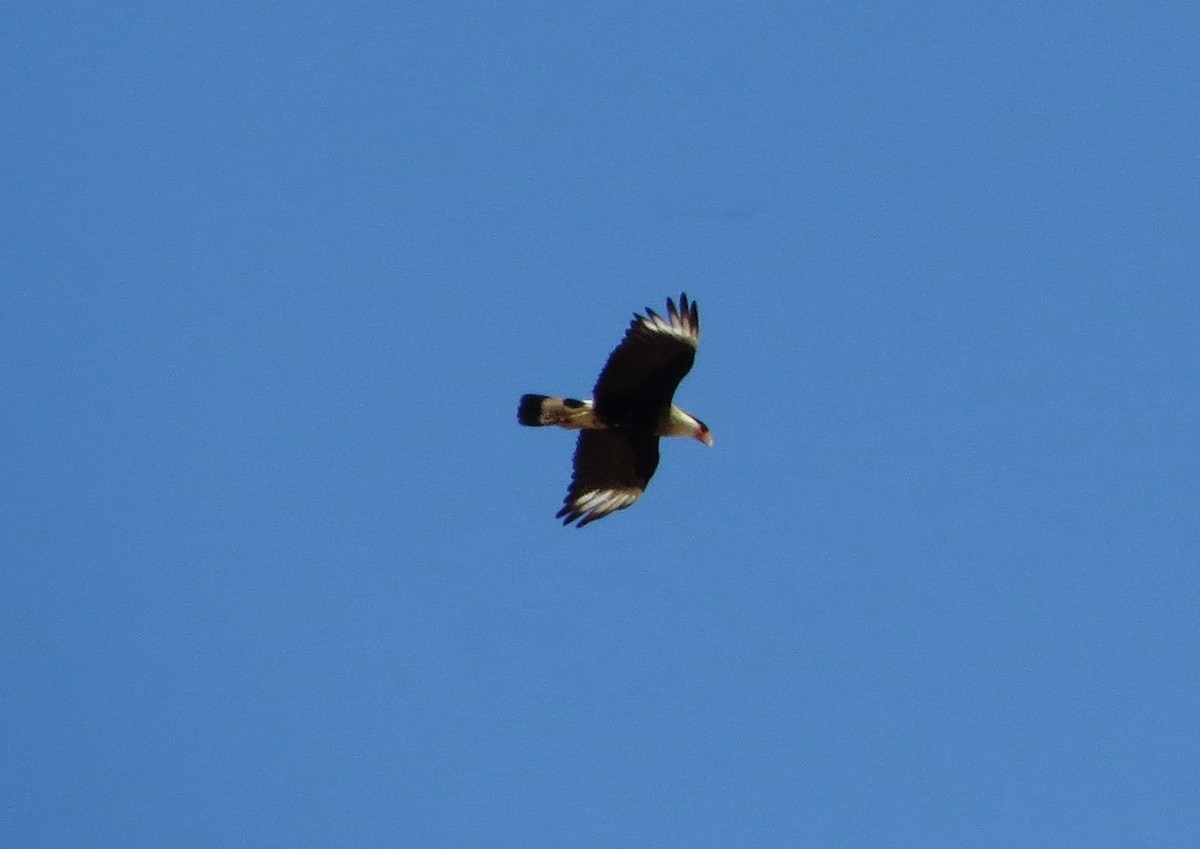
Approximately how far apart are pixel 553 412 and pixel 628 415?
1.93 feet

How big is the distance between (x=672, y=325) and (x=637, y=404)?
77 centimetres

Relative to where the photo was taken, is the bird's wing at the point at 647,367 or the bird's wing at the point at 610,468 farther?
the bird's wing at the point at 610,468

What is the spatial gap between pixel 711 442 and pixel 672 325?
1322mm

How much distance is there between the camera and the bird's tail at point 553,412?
55.0 ft

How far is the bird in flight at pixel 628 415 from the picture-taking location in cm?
1636

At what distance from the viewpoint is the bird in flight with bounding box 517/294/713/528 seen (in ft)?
53.7

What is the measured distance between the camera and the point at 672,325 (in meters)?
16.4

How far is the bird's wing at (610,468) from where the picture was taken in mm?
16953

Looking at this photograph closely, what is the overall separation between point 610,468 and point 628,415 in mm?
508

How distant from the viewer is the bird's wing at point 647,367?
16.3 metres

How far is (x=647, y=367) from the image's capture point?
16.5m

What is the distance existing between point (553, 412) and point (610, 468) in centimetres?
68

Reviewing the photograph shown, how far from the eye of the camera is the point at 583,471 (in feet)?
55.8

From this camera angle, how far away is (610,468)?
1705cm
